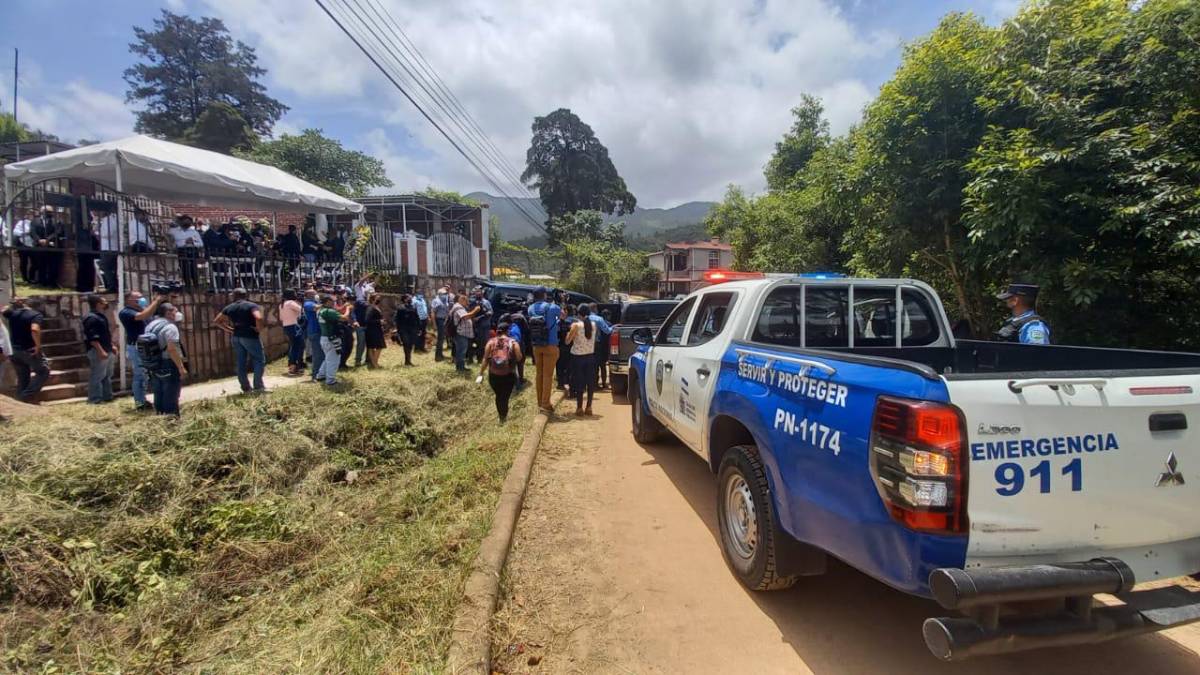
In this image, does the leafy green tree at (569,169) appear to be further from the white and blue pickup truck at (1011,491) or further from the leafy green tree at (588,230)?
the white and blue pickup truck at (1011,491)

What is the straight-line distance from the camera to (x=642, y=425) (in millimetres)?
6414

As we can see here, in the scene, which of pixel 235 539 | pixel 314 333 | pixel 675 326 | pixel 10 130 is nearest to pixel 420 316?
pixel 314 333

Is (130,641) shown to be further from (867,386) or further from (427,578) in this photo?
(867,386)

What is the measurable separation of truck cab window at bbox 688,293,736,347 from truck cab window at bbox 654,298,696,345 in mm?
243

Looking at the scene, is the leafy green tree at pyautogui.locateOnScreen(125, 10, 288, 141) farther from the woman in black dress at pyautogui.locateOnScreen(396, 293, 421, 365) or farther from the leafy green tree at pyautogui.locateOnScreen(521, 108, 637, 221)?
the woman in black dress at pyautogui.locateOnScreen(396, 293, 421, 365)

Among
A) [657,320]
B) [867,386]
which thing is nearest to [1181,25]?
[867,386]

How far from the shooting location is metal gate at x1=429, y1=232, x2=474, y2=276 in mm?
19312

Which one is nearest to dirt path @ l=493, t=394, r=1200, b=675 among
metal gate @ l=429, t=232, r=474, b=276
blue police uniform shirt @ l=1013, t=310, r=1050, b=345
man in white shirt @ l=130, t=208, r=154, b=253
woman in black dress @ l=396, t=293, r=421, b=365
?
blue police uniform shirt @ l=1013, t=310, r=1050, b=345

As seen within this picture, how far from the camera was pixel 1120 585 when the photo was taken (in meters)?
2.04

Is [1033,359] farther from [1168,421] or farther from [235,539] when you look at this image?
[235,539]

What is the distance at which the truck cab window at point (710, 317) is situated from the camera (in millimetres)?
4465

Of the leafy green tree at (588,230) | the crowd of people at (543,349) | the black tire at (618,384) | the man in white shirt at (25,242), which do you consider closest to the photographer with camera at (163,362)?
A: the crowd of people at (543,349)

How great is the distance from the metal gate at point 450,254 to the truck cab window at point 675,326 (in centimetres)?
1435

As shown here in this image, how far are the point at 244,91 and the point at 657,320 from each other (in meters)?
49.3
